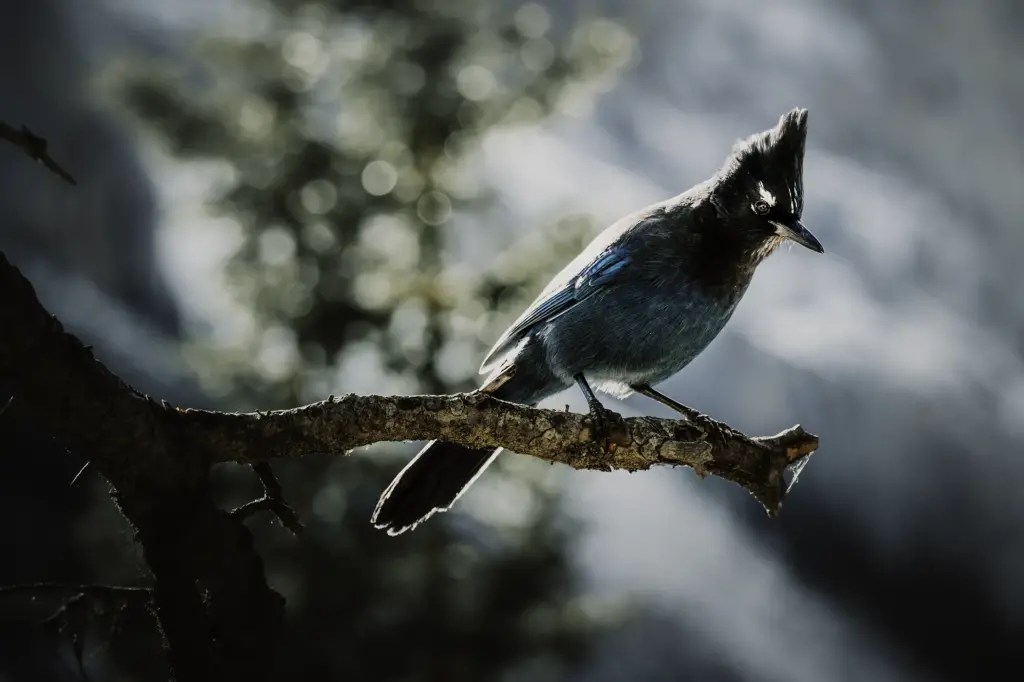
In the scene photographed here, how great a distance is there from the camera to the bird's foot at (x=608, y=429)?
10.3 feet

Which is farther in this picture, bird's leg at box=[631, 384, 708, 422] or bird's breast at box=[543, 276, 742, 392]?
bird's leg at box=[631, 384, 708, 422]

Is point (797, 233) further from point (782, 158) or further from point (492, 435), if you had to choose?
point (492, 435)

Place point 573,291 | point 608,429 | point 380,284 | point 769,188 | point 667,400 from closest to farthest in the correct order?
1. point 608,429
2. point 769,188
3. point 573,291
4. point 667,400
5. point 380,284

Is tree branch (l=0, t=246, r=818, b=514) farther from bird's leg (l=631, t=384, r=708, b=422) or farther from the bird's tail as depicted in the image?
the bird's tail

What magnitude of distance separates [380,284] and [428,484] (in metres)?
4.45

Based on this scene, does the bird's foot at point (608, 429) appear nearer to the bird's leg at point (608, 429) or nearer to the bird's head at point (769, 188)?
the bird's leg at point (608, 429)

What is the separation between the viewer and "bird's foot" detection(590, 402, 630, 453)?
3.13 m

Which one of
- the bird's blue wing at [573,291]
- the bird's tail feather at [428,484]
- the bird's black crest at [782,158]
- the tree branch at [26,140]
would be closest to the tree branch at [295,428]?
the tree branch at [26,140]

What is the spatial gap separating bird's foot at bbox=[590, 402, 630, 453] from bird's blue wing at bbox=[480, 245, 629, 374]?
1.92ft

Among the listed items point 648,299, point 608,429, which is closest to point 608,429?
point 608,429

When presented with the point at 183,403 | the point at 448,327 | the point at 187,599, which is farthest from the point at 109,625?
the point at 183,403

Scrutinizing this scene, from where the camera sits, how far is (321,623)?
282 inches

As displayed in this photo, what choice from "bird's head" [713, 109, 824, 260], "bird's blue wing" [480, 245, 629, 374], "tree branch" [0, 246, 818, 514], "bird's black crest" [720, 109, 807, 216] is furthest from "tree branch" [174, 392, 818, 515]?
"bird's black crest" [720, 109, 807, 216]

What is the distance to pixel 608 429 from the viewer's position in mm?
3129
